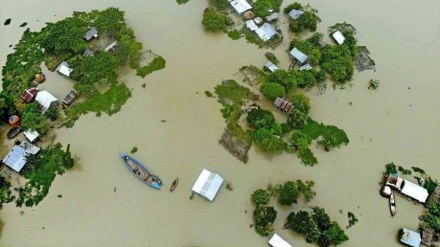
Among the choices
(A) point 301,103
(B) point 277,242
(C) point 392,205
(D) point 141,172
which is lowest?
(D) point 141,172

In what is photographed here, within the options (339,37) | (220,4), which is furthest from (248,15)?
(339,37)

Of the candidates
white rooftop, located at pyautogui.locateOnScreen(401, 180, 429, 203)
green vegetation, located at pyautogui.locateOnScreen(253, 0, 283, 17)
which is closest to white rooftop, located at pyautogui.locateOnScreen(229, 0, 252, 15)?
green vegetation, located at pyautogui.locateOnScreen(253, 0, 283, 17)

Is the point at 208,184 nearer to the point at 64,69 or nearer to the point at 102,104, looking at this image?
the point at 102,104

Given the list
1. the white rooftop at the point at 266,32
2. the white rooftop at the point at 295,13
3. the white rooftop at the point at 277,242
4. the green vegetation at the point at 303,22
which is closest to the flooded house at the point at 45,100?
the white rooftop at the point at 266,32

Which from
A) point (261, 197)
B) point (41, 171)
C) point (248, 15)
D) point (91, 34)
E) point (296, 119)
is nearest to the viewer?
point (261, 197)

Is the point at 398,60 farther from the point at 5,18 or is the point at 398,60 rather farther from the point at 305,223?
the point at 5,18

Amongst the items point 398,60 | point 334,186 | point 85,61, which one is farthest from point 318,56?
point 85,61
